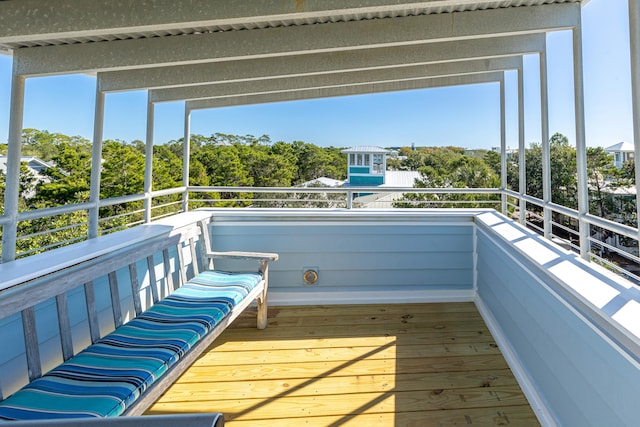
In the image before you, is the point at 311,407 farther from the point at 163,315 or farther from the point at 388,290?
the point at 388,290

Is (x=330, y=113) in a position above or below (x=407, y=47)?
above

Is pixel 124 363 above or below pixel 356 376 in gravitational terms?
above

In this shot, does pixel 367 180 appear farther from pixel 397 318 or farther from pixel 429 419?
pixel 429 419

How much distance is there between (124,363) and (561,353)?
1868 mm

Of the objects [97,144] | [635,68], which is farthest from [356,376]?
[97,144]

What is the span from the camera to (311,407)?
1.80 meters

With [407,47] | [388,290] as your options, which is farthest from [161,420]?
[388,290]

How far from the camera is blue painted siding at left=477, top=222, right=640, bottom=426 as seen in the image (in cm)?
115

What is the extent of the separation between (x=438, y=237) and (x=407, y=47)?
1.60 m

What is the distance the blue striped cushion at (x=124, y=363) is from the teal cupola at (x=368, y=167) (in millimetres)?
3314

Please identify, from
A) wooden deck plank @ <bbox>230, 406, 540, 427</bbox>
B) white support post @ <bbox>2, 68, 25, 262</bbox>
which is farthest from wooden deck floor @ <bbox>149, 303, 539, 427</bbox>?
white support post @ <bbox>2, 68, 25, 262</bbox>

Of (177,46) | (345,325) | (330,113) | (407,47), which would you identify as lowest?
(345,325)

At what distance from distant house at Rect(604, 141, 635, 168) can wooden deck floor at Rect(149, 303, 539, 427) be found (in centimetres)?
129

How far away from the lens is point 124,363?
1.45 metres
